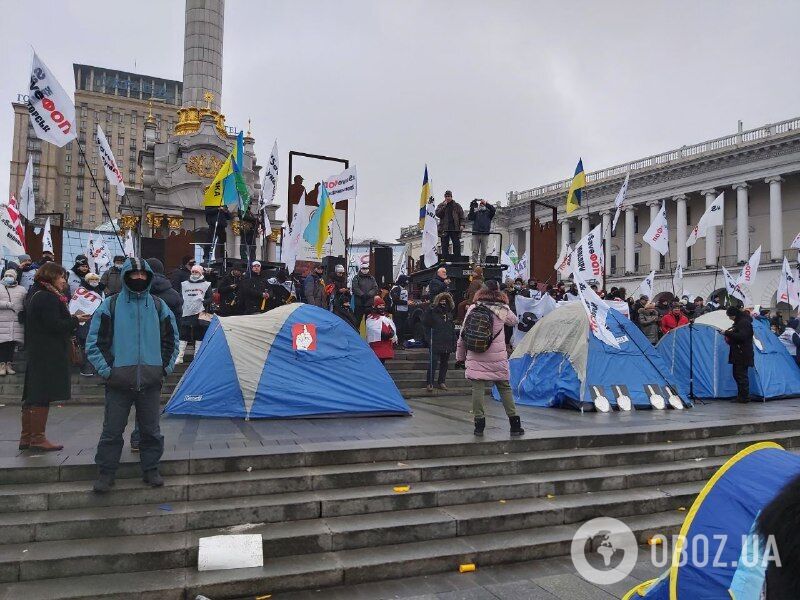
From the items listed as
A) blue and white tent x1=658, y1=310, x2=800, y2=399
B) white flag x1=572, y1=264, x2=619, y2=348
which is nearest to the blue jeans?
white flag x1=572, y1=264, x2=619, y2=348

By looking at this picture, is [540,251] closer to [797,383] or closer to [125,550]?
[797,383]

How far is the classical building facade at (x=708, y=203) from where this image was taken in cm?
4716

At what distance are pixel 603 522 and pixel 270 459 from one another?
134 inches

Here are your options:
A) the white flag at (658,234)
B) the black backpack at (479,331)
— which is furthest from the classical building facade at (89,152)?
the black backpack at (479,331)

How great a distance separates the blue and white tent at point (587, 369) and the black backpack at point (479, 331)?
11.0ft

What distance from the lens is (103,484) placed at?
5.35m

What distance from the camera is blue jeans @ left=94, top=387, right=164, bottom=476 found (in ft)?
17.7

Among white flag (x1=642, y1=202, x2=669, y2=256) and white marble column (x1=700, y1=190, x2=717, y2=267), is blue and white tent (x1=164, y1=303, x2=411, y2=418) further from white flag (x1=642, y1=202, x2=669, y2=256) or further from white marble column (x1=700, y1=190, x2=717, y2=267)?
white marble column (x1=700, y1=190, x2=717, y2=267)

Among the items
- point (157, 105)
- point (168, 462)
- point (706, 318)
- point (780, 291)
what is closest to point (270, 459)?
point (168, 462)

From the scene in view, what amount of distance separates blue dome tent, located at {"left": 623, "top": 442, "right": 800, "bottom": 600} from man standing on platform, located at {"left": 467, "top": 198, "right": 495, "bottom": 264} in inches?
614

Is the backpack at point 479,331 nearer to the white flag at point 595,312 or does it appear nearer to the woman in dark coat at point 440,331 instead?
the white flag at point 595,312

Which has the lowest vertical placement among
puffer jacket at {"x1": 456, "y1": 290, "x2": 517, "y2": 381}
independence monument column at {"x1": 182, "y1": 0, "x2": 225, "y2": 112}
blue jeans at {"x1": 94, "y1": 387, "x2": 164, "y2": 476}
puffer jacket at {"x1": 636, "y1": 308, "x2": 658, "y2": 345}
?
blue jeans at {"x1": 94, "y1": 387, "x2": 164, "y2": 476}

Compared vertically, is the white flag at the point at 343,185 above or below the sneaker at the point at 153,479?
above

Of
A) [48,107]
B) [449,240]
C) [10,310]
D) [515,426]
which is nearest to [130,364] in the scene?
[515,426]
